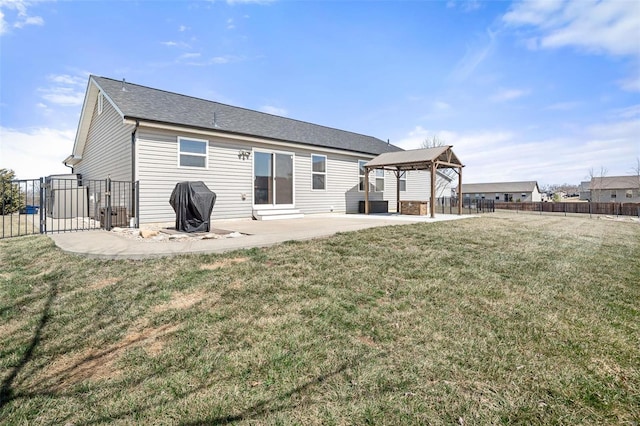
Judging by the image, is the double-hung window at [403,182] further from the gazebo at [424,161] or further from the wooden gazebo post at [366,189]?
the wooden gazebo post at [366,189]

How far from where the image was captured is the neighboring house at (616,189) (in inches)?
1690

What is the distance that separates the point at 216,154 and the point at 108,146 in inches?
183

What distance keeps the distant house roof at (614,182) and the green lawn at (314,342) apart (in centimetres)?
5611

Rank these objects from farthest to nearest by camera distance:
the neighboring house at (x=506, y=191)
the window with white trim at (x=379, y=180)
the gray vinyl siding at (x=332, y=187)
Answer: the neighboring house at (x=506, y=191) → the window with white trim at (x=379, y=180) → the gray vinyl siding at (x=332, y=187)

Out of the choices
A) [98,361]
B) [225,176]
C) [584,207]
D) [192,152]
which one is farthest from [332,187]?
[584,207]

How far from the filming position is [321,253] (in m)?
5.21

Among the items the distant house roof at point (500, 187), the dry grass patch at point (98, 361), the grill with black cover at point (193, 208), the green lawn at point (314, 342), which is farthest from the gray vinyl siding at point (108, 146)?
the distant house roof at point (500, 187)

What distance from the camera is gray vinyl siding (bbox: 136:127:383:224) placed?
8523 millimetres

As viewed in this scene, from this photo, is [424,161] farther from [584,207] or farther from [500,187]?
[500,187]

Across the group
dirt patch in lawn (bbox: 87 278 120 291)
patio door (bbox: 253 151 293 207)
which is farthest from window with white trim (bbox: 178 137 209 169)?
dirt patch in lawn (bbox: 87 278 120 291)

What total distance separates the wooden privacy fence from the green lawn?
31.7 meters

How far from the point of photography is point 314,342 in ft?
8.34

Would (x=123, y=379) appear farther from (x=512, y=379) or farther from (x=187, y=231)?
(x=187, y=231)

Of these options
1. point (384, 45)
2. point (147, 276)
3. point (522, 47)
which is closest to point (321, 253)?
point (147, 276)
